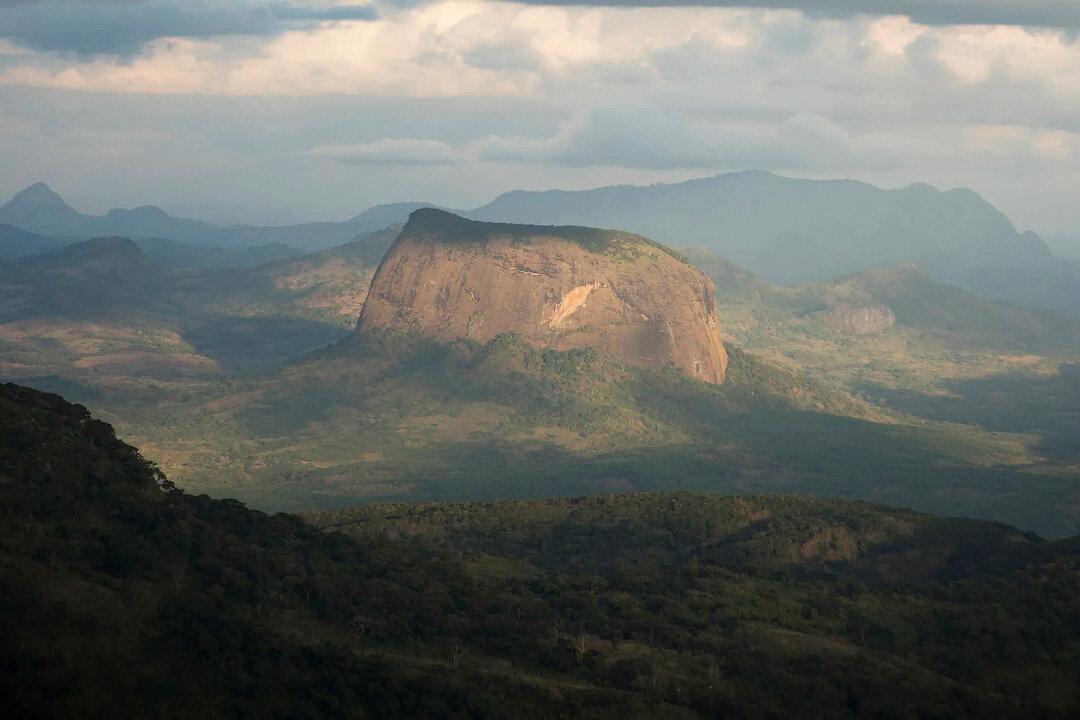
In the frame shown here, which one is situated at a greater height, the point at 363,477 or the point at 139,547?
the point at 139,547

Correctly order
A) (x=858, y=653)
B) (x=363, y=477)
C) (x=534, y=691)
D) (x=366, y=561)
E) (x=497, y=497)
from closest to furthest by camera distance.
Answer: (x=534, y=691)
(x=858, y=653)
(x=366, y=561)
(x=497, y=497)
(x=363, y=477)

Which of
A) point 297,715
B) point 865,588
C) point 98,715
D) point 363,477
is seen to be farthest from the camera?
point 363,477

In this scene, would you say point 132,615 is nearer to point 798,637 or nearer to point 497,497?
point 798,637

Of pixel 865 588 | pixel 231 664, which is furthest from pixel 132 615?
pixel 865 588

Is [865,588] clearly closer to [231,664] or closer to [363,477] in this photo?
[231,664]

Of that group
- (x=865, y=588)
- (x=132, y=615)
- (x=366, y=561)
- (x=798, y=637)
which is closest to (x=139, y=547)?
(x=132, y=615)

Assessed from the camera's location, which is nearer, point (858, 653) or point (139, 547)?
point (139, 547)
